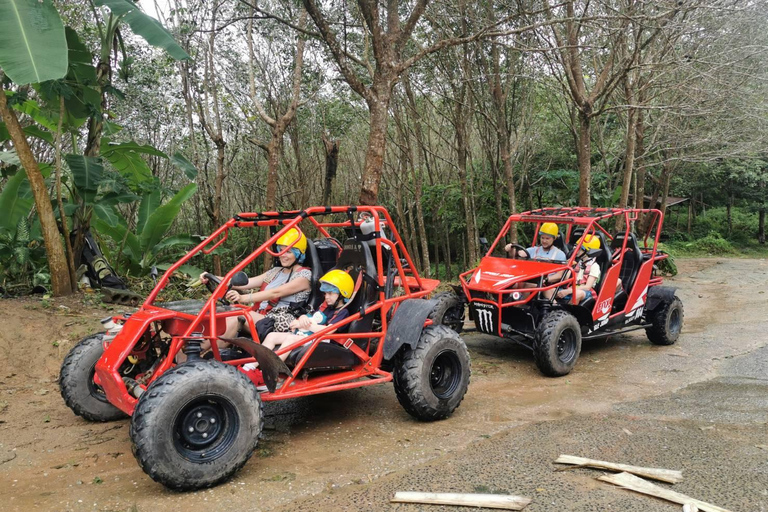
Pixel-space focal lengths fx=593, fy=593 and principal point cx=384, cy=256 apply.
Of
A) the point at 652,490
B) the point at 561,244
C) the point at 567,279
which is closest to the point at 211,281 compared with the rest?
the point at 652,490

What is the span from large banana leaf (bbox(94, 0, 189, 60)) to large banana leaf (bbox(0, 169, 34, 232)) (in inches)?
114

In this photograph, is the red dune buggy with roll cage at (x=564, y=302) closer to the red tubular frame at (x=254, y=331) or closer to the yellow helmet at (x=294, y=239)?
the red tubular frame at (x=254, y=331)

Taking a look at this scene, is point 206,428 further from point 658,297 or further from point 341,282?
point 658,297

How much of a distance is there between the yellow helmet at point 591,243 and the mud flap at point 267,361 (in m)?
4.82

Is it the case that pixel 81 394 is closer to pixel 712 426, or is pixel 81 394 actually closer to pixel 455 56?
pixel 712 426

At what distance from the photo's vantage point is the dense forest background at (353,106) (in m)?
7.41

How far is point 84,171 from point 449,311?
501cm

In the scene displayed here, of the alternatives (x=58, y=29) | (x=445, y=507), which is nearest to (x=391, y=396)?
(x=445, y=507)

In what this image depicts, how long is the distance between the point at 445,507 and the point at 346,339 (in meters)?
1.69

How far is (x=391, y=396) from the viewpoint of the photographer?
5.60m

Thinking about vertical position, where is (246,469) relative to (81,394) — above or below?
below

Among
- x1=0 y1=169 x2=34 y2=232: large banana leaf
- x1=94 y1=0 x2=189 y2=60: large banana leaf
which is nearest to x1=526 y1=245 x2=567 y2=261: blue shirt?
x1=94 y1=0 x2=189 y2=60: large banana leaf

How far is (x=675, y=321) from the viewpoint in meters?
8.08

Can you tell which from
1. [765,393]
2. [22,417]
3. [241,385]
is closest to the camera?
[241,385]
